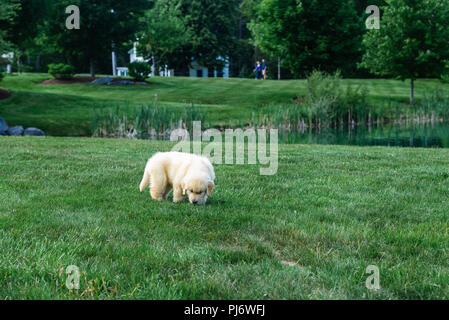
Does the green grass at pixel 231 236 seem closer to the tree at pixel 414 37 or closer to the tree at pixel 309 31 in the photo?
the tree at pixel 309 31

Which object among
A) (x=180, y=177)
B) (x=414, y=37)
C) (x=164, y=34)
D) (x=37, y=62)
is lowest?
(x=180, y=177)

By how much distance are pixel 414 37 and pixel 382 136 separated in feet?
48.9

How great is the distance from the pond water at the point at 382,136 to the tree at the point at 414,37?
28.7ft

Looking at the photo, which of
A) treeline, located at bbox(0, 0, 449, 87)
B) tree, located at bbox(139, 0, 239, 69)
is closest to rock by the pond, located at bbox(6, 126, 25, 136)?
treeline, located at bbox(0, 0, 449, 87)

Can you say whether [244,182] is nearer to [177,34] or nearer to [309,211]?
[309,211]

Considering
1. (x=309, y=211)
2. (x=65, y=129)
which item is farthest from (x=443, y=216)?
(x=65, y=129)

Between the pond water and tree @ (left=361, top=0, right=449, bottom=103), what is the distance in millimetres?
8746

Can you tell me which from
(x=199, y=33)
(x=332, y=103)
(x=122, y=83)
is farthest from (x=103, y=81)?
(x=332, y=103)

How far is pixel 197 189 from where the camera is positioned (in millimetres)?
5301

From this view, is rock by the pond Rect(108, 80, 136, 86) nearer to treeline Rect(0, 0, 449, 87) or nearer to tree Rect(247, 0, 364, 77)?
treeline Rect(0, 0, 449, 87)

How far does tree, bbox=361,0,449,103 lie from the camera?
1185 inches

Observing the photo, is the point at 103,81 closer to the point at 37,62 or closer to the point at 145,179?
the point at 37,62

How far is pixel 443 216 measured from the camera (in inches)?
197

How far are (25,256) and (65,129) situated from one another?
18532mm
